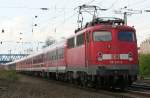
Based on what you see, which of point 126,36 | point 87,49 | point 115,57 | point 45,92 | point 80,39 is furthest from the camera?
point 80,39

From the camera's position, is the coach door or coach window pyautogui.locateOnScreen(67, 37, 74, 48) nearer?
the coach door

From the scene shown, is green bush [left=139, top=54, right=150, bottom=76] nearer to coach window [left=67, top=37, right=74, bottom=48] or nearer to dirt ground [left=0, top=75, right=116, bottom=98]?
coach window [left=67, top=37, right=74, bottom=48]

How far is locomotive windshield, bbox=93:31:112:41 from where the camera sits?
2239 centimetres

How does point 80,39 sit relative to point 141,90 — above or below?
above

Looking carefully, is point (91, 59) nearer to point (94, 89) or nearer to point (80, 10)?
point (94, 89)

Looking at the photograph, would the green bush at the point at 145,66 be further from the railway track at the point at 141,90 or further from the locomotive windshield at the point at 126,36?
the locomotive windshield at the point at 126,36

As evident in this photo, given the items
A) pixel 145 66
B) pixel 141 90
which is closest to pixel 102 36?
pixel 141 90

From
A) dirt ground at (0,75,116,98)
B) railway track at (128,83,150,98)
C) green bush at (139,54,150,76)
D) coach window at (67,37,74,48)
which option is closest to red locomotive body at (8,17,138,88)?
railway track at (128,83,150,98)

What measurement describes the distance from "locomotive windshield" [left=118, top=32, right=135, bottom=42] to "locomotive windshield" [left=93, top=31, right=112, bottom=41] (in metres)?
0.52

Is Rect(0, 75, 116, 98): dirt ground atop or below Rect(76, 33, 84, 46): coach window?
below

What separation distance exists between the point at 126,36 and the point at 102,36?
1237mm

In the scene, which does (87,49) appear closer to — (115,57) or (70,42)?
(115,57)

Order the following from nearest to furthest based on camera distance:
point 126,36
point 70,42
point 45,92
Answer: point 45,92 → point 126,36 → point 70,42

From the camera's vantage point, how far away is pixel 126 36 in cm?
2250
